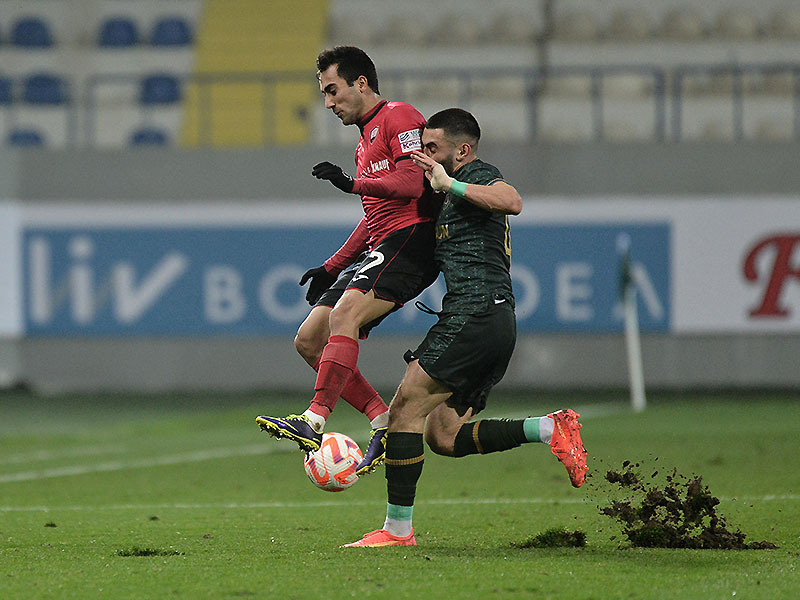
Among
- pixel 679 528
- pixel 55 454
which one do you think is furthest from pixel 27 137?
pixel 679 528

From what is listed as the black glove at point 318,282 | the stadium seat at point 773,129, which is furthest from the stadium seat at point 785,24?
the black glove at point 318,282

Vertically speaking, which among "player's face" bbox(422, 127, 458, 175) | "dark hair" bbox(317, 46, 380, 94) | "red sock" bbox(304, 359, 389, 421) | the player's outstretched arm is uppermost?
"dark hair" bbox(317, 46, 380, 94)

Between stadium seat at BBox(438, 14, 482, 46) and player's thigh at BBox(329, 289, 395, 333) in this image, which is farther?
stadium seat at BBox(438, 14, 482, 46)

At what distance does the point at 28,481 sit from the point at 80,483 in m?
0.44

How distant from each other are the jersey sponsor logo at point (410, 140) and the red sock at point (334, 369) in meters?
0.97

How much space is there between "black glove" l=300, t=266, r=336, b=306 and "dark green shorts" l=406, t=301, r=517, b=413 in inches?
48.9

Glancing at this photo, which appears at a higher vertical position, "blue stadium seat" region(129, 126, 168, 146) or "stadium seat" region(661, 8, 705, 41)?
"stadium seat" region(661, 8, 705, 41)

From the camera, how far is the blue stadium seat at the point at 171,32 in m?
20.8

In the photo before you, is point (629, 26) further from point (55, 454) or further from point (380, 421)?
point (380, 421)

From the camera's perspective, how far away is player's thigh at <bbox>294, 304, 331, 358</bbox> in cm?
644

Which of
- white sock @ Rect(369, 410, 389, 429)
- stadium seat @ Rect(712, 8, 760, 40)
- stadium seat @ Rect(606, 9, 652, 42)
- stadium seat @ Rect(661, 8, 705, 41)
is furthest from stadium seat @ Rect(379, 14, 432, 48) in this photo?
white sock @ Rect(369, 410, 389, 429)

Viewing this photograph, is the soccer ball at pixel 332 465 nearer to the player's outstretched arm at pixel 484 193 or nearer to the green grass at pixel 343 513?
the green grass at pixel 343 513

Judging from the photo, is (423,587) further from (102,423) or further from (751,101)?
(751,101)

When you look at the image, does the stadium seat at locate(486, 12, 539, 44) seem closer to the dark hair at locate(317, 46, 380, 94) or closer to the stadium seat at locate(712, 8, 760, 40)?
the stadium seat at locate(712, 8, 760, 40)
